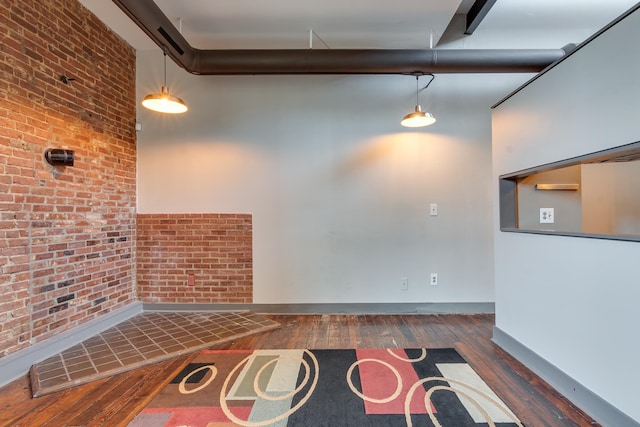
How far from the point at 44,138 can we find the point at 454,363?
3868 millimetres

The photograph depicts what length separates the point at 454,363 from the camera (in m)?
2.01

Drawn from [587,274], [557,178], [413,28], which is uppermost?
[413,28]

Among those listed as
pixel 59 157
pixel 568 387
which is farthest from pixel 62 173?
pixel 568 387

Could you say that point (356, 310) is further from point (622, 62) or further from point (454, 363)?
point (622, 62)

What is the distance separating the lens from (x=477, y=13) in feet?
8.99

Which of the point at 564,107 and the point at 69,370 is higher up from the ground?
the point at 564,107

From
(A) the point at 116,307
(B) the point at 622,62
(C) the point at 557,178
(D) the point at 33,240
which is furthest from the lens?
(A) the point at 116,307

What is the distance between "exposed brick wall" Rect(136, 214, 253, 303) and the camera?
308cm

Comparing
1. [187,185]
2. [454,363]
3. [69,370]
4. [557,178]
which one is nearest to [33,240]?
[69,370]

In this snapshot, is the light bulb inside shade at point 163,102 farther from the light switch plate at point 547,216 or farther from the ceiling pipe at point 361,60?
the light switch plate at point 547,216

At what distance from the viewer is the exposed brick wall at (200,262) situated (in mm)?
3078

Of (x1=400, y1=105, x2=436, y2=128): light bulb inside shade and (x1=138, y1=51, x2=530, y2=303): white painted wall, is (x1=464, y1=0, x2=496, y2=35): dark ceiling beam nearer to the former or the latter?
(x1=138, y1=51, x2=530, y2=303): white painted wall

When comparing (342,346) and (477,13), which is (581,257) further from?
(477,13)

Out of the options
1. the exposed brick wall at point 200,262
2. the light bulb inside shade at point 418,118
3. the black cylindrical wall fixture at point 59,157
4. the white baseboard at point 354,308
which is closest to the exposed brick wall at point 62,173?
the black cylindrical wall fixture at point 59,157
